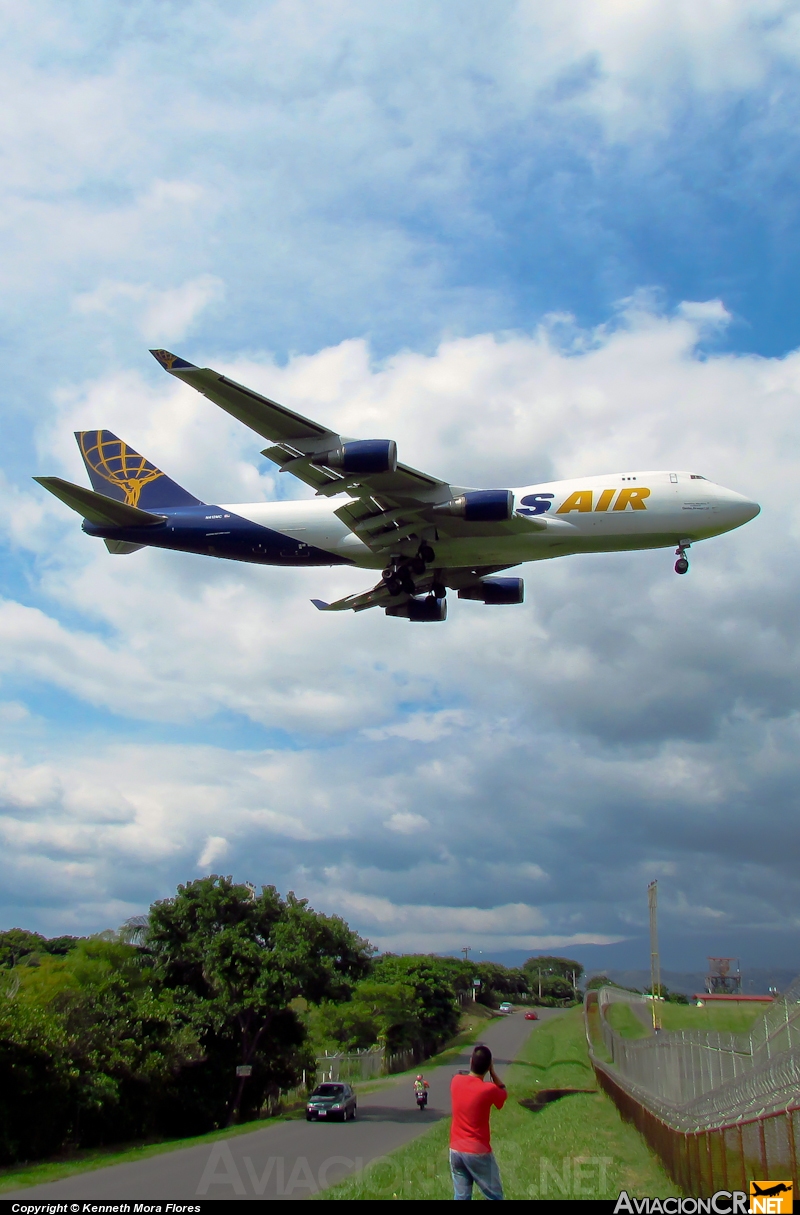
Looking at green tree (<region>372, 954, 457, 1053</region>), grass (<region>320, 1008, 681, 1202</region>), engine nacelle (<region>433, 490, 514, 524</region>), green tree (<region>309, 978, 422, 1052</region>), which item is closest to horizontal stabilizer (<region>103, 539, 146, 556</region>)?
engine nacelle (<region>433, 490, 514, 524</region>)

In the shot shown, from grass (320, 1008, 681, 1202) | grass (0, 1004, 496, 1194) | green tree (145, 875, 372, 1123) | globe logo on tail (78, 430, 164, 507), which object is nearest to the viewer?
grass (320, 1008, 681, 1202)

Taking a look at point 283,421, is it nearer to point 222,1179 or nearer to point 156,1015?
point 222,1179

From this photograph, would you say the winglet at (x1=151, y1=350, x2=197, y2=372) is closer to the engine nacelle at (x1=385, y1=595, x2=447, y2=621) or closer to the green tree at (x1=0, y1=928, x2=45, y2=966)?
the engine nacelle at (x1=385, y1=595, x2=447, y2=621)

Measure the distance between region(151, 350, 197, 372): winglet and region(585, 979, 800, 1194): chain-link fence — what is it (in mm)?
19445

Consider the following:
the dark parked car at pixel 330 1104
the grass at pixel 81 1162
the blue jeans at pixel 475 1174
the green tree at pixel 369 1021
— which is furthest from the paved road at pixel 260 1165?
the green tree at pixel 369 1021

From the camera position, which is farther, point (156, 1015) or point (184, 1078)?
point (184, 1078)

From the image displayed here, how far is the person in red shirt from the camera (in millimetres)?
8781

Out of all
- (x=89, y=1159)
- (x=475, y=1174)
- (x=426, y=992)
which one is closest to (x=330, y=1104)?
(x=89, y=1159)

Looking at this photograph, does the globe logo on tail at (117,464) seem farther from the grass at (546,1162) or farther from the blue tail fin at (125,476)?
the grass at (546,1162)

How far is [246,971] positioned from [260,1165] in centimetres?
→ 2406

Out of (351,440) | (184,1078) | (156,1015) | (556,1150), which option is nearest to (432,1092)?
(184,1078)

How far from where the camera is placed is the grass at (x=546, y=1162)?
14945 millimetres

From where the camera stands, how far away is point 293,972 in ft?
154

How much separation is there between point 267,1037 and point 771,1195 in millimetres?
44878
